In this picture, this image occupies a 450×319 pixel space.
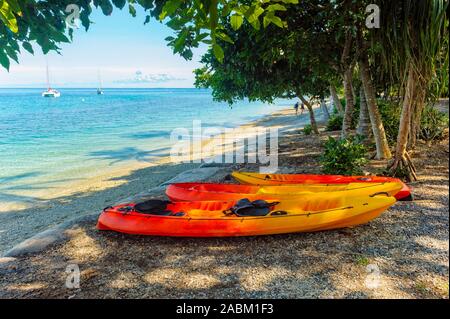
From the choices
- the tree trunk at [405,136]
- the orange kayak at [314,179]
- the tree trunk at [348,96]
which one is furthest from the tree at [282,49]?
the orange kayak at [314,179]

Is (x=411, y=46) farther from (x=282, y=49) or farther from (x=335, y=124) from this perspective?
(x=335, y=124)

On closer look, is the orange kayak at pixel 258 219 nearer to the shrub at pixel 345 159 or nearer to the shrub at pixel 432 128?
the shrub at pixel 345 159

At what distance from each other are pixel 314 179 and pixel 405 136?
5.82ft

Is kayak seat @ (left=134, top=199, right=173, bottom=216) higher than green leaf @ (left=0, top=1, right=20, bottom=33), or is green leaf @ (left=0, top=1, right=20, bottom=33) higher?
green leaf @ (left=0, top=1, right=20, bottom=33)

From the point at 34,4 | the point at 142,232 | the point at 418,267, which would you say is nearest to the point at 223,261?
the point at 142,232

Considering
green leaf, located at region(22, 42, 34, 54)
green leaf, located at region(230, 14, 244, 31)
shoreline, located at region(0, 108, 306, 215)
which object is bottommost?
shoreline, located at region(0, 108, 306, 215)

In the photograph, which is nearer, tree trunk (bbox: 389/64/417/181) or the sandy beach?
the sandy beach

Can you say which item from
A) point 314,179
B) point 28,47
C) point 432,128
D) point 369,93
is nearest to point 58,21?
point 28,47

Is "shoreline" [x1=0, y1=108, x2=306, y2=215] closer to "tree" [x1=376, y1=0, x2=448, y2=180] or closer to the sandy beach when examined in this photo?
the sandy beach

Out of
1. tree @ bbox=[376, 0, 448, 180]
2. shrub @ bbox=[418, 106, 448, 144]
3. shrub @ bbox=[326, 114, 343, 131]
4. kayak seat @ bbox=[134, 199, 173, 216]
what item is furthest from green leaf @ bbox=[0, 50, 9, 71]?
shrub @ bbox=[326, 114, 343, 131]

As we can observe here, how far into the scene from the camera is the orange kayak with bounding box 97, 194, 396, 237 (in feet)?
13.5

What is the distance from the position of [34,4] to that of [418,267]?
15.9 ft

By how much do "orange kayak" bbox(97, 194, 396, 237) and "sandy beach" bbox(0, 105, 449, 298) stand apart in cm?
16
